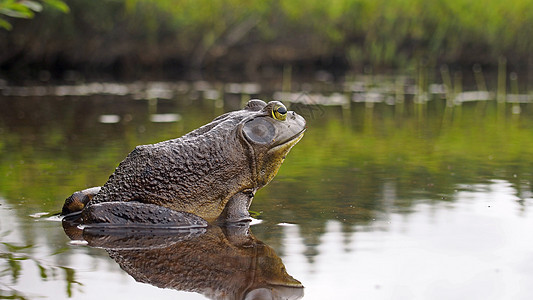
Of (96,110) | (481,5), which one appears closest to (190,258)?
(96,110)

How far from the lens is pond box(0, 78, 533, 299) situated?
4258 mm

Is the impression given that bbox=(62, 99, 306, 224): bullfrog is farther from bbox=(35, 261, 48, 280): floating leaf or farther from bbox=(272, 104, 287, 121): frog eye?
bbox=(35, 261, 48, 280): floating leaf

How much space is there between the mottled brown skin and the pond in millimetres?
22

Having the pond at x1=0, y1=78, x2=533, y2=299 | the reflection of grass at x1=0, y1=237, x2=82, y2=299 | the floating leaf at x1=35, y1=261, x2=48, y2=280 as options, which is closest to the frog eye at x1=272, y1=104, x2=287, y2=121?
the pond at x1=0, y1=78, x2=533, y2=299

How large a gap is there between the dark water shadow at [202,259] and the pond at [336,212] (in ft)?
0.07

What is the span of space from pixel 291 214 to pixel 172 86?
43.6 feet

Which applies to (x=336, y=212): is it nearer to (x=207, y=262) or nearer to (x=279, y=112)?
(x=279, y=112)

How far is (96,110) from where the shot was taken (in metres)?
14.0

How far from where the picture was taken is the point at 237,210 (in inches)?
225

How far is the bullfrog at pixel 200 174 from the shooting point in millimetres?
5543

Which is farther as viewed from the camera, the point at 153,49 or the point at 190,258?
the point at 153,49

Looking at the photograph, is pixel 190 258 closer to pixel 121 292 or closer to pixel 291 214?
pixel 121 292

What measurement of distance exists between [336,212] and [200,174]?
1.06 meters

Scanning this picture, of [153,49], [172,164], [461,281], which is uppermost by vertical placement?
[153,49]
